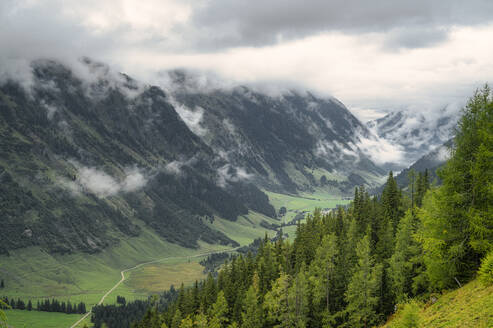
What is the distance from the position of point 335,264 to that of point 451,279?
4380 cm

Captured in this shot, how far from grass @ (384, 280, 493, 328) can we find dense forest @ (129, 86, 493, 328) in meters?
2.03

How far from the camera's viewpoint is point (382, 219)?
94250 millimetres

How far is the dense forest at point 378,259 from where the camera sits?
4306 centimetres

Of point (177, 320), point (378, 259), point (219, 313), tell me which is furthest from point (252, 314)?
point (378, 259)

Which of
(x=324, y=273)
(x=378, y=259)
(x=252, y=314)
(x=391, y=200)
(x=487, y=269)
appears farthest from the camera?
(x=391, y=200)

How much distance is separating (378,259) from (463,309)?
40.6m

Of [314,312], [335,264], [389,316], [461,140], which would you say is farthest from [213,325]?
[461,140]

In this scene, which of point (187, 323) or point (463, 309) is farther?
point (187, 323)

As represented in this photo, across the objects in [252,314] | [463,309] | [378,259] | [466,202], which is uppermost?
[466,202]

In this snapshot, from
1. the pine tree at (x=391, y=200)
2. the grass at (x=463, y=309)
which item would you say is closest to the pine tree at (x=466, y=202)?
the grass at (x=463, y=309)

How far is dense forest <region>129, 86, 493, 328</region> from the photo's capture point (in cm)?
4306

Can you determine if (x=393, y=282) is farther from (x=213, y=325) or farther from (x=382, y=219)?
(x=213, y=325)

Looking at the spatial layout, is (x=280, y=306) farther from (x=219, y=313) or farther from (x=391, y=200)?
(x=391, y=200)

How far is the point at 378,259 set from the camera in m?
78.3
